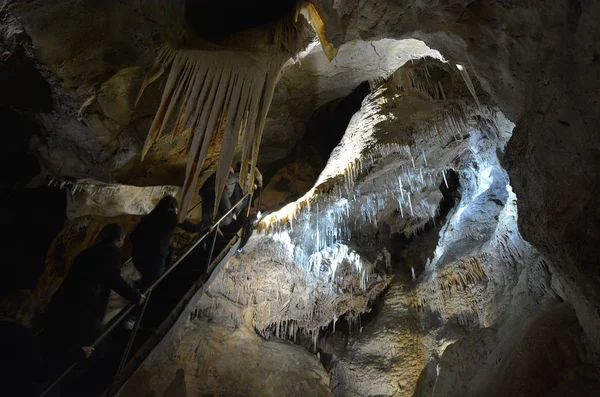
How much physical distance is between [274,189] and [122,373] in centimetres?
579

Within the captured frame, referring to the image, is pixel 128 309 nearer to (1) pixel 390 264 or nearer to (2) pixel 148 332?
(2) pixel 148 332

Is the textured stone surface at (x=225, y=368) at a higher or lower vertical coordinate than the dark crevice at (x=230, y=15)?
lower

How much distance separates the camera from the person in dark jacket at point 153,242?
3660 mm

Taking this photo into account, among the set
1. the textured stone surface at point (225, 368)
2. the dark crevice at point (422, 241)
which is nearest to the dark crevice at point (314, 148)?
the dark crevice at point (422, 241)

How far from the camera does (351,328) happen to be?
273 inches

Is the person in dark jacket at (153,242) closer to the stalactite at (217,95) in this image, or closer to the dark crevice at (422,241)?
the stalactite at (217,95)

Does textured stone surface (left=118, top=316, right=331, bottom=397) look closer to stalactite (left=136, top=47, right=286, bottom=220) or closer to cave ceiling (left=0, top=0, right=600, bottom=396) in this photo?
cave ceiling (left=0, top=0, right=600, bottom=396)

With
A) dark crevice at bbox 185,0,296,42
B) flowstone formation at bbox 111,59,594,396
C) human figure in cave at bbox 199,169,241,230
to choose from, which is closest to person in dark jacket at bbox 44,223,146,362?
human figure in cave at bbox 199,169,241,230

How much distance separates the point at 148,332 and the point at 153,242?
2.96 ft

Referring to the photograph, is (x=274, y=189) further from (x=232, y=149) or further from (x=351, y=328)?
(x=232, y=149)

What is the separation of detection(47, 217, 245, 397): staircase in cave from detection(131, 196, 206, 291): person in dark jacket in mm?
299

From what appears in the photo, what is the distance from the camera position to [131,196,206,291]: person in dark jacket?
12.0 ft

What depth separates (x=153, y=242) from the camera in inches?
147

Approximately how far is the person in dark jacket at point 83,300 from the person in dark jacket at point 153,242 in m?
0.79
